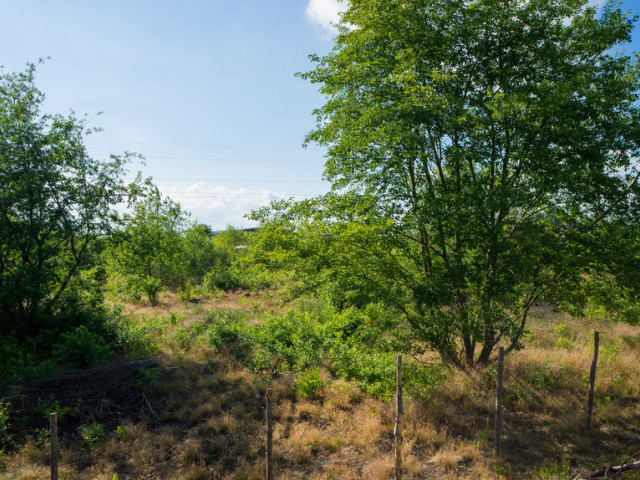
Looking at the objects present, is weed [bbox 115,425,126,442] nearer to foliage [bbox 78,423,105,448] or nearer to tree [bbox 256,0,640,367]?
foliage [bbox 78,423,105,448]

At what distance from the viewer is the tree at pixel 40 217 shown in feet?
32.8

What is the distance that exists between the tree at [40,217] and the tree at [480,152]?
628cm

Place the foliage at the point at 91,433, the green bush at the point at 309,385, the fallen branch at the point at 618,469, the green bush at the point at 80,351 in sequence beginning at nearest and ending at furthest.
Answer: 1. the fallen branch at the point at 618,469
2. the foliage at the point at 91,433
3. the green bush at the point at 309,385
4. the green bush at the point at 80,351

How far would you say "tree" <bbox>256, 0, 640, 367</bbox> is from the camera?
770 cm

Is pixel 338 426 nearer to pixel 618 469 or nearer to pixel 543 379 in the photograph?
pixel 618 469

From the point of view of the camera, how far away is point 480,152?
8.05 metres

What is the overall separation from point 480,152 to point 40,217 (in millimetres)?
11586

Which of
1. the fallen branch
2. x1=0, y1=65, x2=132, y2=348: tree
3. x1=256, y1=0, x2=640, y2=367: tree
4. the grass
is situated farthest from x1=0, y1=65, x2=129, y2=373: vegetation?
the fallen branch

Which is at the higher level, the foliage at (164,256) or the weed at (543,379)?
the foliage at (164,256)

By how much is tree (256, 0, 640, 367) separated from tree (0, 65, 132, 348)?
6283 millimetres

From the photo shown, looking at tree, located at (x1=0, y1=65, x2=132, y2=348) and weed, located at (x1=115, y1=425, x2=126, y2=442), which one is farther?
tree, located at (x1=0, y1=65, x2=132, y2=348)


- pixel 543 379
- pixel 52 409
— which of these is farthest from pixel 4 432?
pixel 543 379

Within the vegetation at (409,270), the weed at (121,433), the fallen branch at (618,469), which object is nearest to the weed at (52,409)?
the vegetation at (409,270)

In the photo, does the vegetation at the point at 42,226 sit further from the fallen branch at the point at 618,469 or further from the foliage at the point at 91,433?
the fallen branch at the point at 618,469
